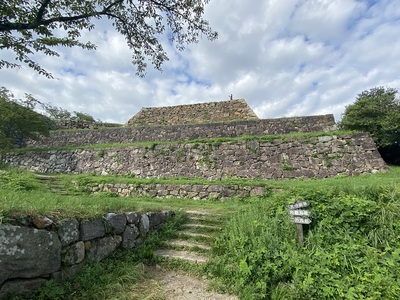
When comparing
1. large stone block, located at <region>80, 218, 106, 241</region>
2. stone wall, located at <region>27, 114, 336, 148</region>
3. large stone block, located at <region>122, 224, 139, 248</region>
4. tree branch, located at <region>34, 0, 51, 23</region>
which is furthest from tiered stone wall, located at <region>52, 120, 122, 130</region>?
large stone block, located at <region>80, 218, 106, 241</region>

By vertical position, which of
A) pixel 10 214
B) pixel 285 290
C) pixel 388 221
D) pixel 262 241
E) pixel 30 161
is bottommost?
pixel 285 290

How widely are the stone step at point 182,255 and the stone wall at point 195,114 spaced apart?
40.9 feet

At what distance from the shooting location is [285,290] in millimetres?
2850

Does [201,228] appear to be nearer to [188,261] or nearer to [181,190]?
[188,261]

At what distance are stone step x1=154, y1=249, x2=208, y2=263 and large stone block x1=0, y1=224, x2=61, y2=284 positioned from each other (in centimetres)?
178

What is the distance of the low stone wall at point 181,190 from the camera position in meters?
7.81

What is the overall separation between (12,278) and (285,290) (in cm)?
299

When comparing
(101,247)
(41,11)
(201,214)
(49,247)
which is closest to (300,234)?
(201,214)

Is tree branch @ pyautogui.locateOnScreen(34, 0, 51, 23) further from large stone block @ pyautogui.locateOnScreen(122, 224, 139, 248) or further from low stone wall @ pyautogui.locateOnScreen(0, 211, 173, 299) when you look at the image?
large stone block @ pyautogui.locateOnScreen(122, 224, 139, 248)

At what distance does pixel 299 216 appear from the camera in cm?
368

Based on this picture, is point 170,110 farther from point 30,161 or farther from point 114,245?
point 114,245

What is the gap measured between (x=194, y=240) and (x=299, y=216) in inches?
79.1

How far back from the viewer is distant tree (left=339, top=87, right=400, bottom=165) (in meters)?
10.3

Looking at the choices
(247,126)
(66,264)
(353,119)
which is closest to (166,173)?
(247,126)
